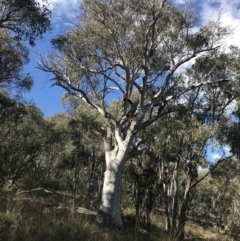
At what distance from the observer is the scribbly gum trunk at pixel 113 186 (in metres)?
11.6

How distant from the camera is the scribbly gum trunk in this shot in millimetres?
11596

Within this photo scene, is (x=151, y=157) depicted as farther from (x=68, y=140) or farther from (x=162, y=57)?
(x=68, y=140)

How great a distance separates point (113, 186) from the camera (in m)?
12.2

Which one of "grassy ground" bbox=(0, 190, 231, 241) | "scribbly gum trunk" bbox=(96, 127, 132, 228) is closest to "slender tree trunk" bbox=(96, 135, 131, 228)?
"scribbly gum trunk" bbox=(96, 127, 132, 228)

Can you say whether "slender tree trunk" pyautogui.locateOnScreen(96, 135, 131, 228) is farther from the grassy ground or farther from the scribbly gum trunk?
the grassy ground

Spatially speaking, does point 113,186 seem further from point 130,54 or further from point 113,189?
point 130,54

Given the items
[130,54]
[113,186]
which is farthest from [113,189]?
[130,54]

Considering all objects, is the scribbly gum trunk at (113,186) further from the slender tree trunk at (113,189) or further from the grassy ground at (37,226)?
the grassy ground at (37,226)

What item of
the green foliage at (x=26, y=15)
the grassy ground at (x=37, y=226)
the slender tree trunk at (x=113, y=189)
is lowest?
the grassy ground at (x=37, y=226)

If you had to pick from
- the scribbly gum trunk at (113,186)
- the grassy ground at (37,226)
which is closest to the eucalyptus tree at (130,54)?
the scribbly gum trunk at (113,186)

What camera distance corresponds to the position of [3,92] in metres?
18.8

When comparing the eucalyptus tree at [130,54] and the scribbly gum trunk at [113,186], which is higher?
the eucalyptus tree at [130,54]

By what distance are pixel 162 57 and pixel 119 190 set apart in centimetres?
671

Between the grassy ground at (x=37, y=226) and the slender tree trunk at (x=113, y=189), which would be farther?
the slender tree trunk at (x=113, y=189)
